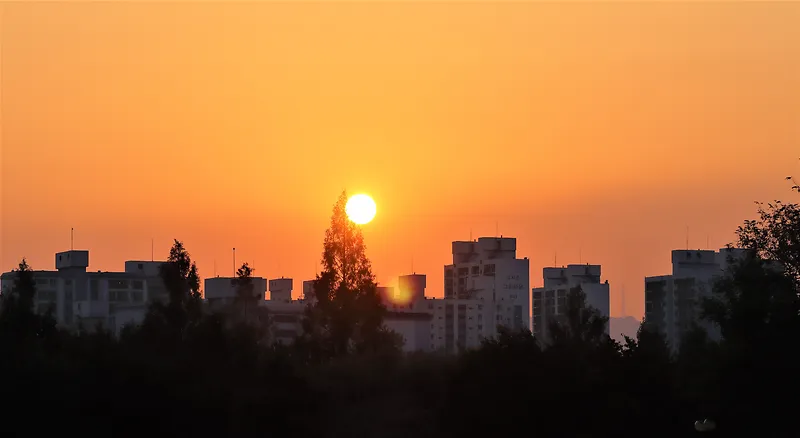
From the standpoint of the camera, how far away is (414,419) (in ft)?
187

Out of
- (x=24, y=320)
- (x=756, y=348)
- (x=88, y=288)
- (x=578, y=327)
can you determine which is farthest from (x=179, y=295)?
(x=88, y=288)

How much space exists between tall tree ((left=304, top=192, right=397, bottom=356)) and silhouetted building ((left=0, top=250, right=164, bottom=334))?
359 feet

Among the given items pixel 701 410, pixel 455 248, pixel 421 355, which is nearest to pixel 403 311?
pixel 455 248

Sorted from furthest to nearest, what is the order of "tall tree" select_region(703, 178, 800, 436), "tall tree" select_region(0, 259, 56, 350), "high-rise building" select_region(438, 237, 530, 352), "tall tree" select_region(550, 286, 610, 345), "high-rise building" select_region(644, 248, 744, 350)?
1. "high-rise building" select_region(438, 237, 530, 352)
2. "high-rise building" select_region(644, 248, 744, 350)
3. "tall tree" select_region(550, 286, 610, 345)
4. "tall tree" select_region(0, 259, 56, 350)
5. "tall tree" select_region(703, 178, 800, 436)

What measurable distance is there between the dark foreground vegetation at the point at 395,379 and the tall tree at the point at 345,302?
0.39 ft

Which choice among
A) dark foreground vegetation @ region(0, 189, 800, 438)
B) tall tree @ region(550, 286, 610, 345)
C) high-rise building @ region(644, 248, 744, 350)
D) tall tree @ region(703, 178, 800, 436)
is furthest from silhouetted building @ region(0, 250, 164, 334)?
tall tree @ region(703, 178, 800, 436)

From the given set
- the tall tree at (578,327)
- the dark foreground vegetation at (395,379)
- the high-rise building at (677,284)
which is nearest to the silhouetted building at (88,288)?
the high-rise building at (677,284)

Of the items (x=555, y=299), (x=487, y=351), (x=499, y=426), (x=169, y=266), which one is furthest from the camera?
(x=555, y=299)

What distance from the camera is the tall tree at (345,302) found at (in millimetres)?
64562

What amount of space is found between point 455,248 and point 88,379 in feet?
468

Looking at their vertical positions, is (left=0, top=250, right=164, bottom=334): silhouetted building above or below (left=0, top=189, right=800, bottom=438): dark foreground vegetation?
above

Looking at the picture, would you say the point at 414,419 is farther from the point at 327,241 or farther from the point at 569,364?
the point at 327,241

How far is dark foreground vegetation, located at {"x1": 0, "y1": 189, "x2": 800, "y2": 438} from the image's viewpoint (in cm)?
4531

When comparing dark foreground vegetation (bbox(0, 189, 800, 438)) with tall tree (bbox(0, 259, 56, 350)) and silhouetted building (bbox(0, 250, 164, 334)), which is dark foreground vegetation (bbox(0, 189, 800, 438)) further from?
silhouetted building (bbox(0, 250, 164, 334))
